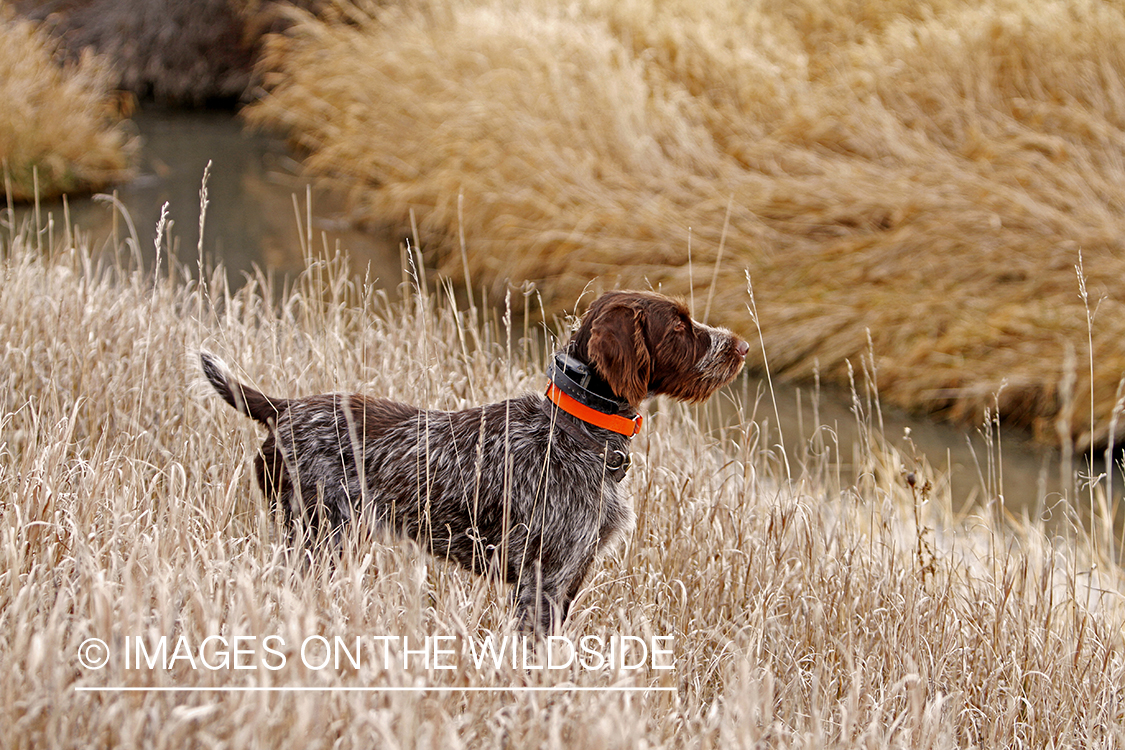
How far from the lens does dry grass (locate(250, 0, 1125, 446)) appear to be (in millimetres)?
6492

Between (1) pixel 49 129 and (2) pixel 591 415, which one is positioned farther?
(1) pixel 49 129

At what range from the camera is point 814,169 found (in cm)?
784

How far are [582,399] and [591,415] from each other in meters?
0.05

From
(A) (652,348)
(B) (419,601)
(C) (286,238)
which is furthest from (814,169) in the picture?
(B) (419,601)

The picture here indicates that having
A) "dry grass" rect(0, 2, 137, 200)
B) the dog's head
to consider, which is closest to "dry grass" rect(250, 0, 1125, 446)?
"dry grass" rect(0, 2, 137, 200)

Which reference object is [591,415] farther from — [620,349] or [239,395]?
[239,395]

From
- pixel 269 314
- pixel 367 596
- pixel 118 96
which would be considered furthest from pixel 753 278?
pixel 118 96

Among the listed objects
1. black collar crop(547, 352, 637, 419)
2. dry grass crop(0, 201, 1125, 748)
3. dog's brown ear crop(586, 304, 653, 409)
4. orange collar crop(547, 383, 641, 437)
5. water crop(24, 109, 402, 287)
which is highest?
dog's brown ear crop(586, 304, 653, 409)

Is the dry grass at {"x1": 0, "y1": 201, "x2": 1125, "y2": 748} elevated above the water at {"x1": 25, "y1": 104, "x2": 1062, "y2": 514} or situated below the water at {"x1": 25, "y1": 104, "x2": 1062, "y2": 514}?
above

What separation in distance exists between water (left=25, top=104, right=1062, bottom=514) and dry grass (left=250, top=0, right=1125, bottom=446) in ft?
0.94

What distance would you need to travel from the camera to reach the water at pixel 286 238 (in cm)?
553

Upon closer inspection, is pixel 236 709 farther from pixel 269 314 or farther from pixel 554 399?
pixel 269 314

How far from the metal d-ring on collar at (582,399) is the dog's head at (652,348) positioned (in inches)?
1.6

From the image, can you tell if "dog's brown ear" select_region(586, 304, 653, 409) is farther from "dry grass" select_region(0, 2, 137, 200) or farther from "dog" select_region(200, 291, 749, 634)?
"dry grass" select_region(0, 2, 137, 200)
